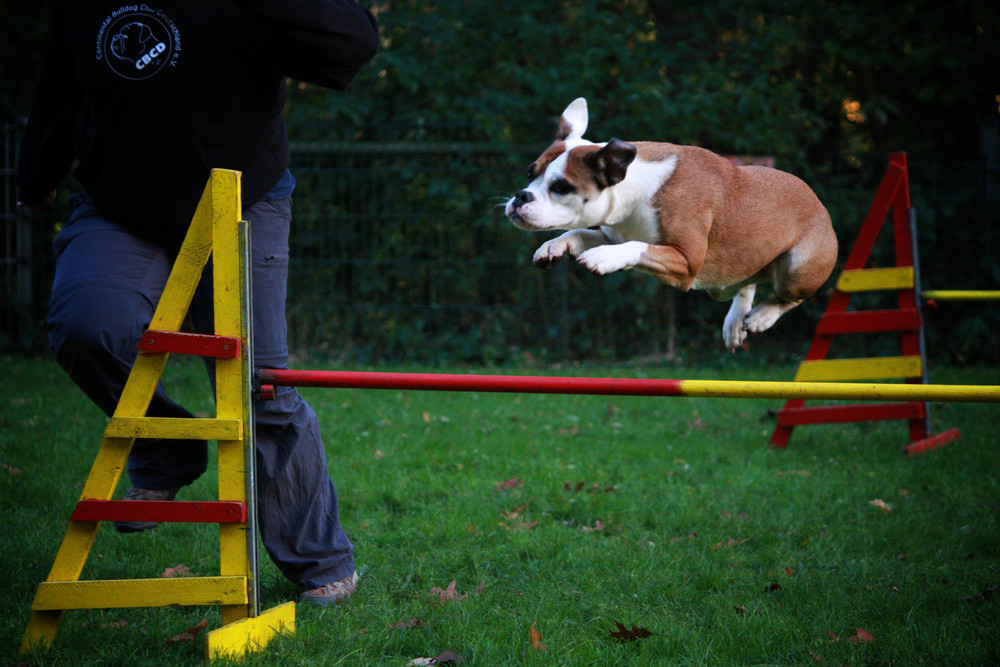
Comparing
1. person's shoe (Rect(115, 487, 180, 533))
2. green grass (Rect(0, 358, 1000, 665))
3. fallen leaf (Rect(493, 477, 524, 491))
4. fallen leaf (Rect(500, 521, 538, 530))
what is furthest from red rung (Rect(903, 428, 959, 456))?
person's shoe (Rect(115, 487, 180, 533))

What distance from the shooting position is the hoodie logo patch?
2225 mm

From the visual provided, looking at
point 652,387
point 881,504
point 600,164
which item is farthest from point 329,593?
point 881,504

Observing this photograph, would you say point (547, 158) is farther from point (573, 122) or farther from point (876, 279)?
point (876, 279)

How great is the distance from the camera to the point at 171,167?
2.34 meters

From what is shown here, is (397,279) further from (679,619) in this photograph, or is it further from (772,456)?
(679,619)

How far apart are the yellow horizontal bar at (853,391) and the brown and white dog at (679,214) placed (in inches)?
10.8

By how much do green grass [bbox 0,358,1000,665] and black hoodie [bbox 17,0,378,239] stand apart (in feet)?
4.32

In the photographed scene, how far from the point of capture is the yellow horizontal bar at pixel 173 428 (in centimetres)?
229

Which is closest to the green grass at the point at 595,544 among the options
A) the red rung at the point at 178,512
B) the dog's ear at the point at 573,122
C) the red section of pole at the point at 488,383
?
the red rung at the point at 178,512

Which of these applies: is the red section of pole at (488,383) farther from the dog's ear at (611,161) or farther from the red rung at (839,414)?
the red rung at (839,414)

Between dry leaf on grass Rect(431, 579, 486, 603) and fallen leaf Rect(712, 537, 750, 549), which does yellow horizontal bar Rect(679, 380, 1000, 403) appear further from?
fallen leaf Rect(712, 537, 750, 549)

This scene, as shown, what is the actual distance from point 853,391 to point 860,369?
9.94 ft

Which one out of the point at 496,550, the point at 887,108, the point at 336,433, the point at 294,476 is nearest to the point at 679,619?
the point at 496,550

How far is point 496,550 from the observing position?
10.8ft
